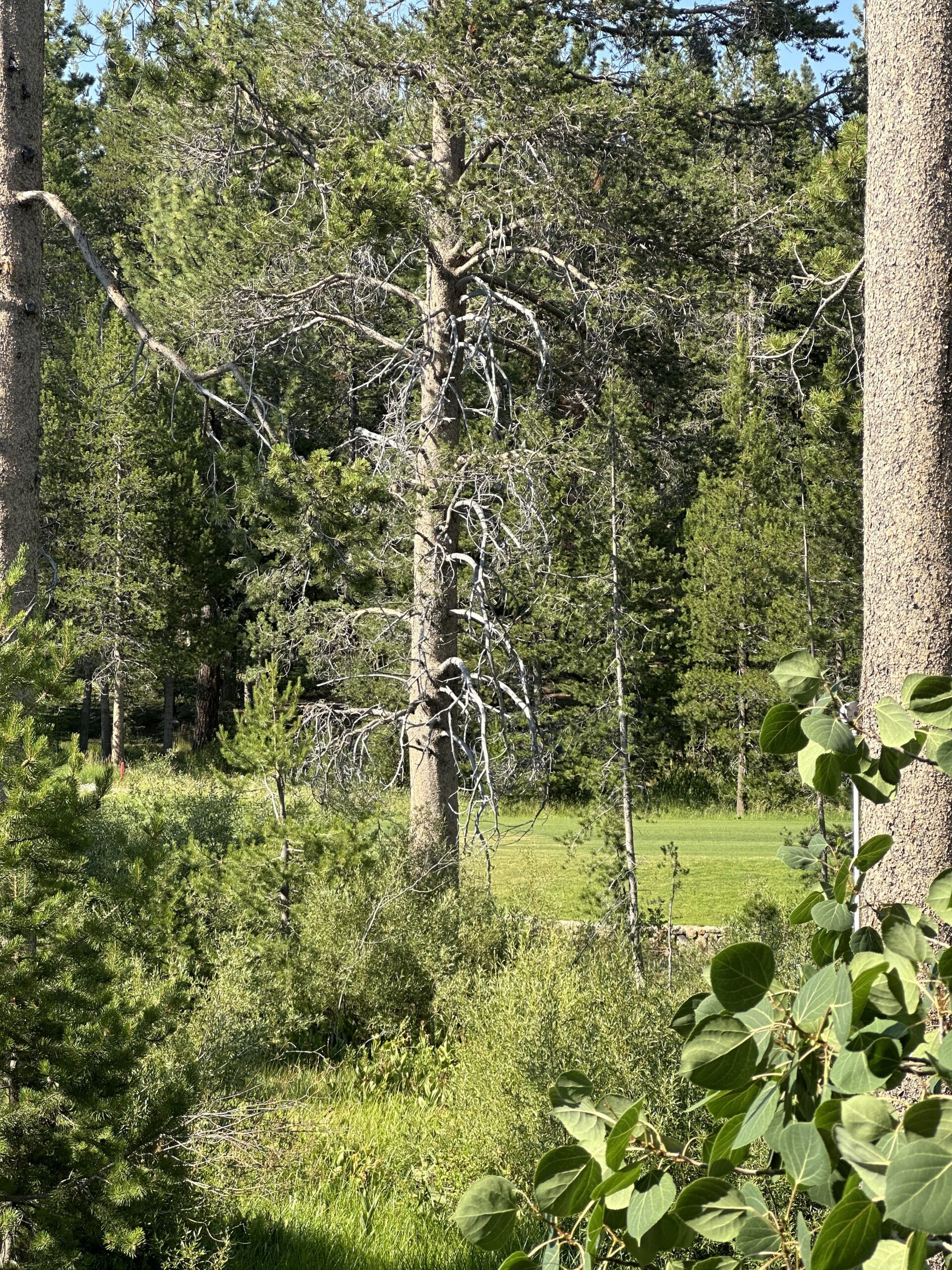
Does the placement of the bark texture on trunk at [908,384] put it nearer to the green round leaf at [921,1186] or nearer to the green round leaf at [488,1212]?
the green round leaf at [488,1212]

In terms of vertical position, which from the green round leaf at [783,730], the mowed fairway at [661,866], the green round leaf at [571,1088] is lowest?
the mowed fairway at [661,866]

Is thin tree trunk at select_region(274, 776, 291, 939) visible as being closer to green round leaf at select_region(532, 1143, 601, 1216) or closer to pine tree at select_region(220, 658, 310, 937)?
pine tree at select_region(220, 658, 310, 937)

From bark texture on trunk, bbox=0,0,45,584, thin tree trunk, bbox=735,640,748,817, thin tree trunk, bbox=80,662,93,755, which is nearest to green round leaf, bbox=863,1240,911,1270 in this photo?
bark texture on trunk, bbox=0,0,45,584

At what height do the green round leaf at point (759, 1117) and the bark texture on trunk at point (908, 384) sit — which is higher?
the bark texture on trunk at point (908, 384)

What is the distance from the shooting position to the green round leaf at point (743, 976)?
4.23 feet

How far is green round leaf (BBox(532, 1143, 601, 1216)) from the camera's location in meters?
1.36

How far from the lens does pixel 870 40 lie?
331 centimetres

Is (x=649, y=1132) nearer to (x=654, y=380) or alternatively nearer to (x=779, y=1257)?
(x=779, y=1257)

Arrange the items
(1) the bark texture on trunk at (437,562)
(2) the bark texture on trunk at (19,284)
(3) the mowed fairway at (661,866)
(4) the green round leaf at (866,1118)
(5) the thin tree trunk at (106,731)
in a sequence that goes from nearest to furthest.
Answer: (4) the green round leaf at (866,1118)
(2) the bark texture on trunk at (19,284)
(1) the bark texture on trunk at (437,562)
(3) the mowed fairway at (661,866)
(5) the thin tree trunk at (106,731)

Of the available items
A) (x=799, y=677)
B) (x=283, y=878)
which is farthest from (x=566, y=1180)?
(x=283, y=878)

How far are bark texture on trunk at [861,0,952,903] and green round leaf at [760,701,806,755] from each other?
5.71 feet

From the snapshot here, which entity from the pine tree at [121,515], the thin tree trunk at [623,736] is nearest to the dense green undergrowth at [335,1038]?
the thin tree trunk at [623,736]

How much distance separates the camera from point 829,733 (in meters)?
1.33

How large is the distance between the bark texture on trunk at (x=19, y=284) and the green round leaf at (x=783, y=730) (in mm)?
4249
